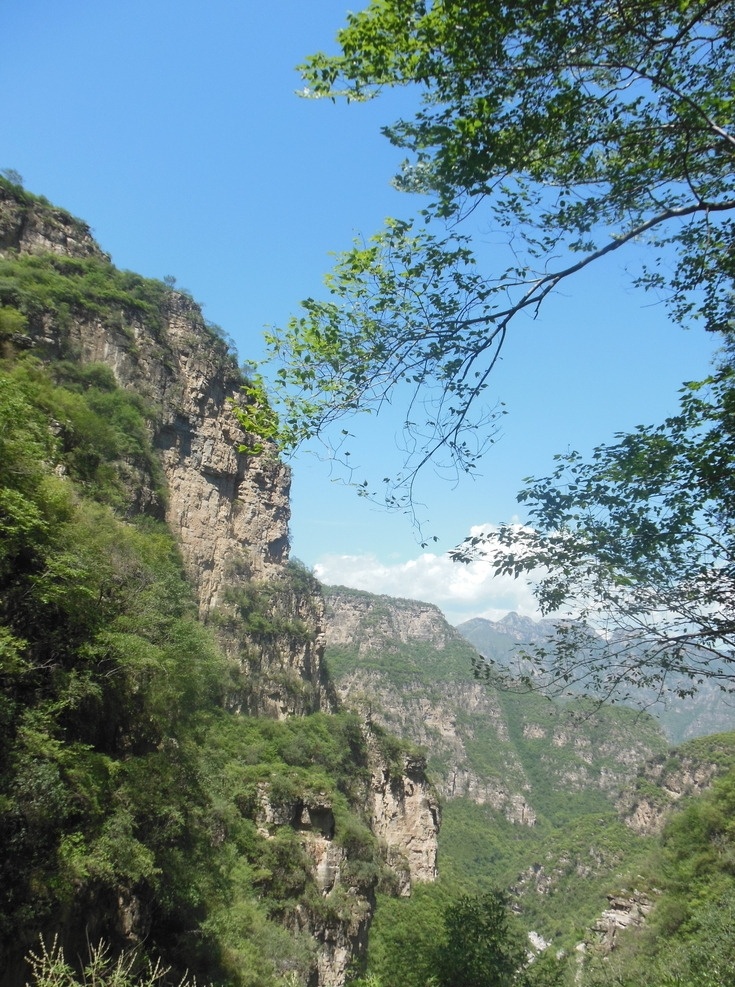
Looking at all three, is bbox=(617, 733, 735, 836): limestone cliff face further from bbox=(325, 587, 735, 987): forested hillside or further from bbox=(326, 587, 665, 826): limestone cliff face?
bbox=(326, 587, 665, 826): limestone cliff face

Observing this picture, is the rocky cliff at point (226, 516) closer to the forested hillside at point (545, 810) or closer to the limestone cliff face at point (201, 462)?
the limestone cliff face at point (201, 462)

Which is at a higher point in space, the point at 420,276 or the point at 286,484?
the point at 286,484

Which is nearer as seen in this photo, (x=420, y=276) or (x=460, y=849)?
(x=420, y=276)

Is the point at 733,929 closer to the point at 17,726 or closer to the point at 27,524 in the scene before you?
the point at 17,726

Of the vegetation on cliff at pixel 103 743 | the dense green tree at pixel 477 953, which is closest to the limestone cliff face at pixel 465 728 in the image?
the vegetation on cliff at pixel 103 743

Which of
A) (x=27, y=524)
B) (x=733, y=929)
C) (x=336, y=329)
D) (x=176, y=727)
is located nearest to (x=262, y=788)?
(x=176, y=727)

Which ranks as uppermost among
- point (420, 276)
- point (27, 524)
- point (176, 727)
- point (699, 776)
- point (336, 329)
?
point (420, 276)

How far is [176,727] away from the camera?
1407 cm

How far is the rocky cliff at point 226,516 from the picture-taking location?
27625mm

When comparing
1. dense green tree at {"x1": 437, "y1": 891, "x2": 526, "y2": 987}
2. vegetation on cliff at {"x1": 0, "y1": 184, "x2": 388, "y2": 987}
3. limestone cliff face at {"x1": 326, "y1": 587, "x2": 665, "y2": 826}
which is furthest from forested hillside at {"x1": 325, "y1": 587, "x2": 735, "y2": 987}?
vegetation on cliff at {"x1": 0, "y1": 184, "x2": 388, "y2": 987}

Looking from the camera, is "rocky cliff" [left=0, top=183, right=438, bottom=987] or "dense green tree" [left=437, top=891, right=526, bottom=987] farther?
"rocky cliff" [left=0, top=183, right=438, bottom=987]

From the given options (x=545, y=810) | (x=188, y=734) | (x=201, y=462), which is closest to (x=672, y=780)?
(x=545, y=810)

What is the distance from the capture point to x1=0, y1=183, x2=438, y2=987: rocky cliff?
27625 mm

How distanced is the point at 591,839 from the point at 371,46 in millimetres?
100329
